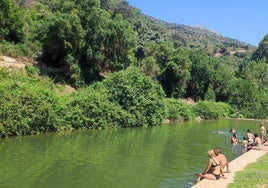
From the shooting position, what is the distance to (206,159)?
28344 mm

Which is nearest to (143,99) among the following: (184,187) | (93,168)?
(93,168)

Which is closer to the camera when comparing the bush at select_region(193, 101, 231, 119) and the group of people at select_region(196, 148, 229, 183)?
the group of people at select_region(196, 148, 229, 183)

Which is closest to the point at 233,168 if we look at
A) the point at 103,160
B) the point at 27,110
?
the point at 103,160

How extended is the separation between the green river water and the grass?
8.97 feet

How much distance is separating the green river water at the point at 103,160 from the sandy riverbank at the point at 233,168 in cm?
189

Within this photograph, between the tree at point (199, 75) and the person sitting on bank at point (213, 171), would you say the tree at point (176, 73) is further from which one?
the person sitting on bank at point (213, 171)

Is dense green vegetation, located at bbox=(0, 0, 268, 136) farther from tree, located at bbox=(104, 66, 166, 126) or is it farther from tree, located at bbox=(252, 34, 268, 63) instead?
tree, located at bbox=(252, 34, 268, 63)

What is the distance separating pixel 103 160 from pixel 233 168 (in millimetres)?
8371

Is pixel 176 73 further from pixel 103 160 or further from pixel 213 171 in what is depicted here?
pixel 213 171

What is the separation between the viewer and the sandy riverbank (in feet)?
58.2

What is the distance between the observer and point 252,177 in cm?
1873

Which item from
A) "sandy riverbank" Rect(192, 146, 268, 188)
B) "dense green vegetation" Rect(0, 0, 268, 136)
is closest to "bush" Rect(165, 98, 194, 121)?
"dense green vegetation" Rect(0, 0, 268, 136)

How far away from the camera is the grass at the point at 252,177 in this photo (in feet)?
56.6

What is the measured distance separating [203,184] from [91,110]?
26.5 metres
